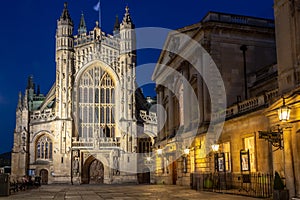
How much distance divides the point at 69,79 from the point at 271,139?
42.0m

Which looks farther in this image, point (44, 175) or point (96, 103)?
point (96, 103)

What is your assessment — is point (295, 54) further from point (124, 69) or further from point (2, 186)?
point (124, 69)

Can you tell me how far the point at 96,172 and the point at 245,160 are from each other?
39257 mm

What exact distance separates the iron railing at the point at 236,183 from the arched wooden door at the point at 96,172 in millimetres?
30674

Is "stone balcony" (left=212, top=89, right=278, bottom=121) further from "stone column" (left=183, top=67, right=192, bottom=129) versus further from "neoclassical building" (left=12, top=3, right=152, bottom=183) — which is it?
→ "neoclassical building" (left=12, top=3, right=152, bottom=183)

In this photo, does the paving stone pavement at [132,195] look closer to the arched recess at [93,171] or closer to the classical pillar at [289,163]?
the classical pillar at [289,163]

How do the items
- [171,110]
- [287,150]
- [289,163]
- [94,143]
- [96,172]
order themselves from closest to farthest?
[289,163] < [287,150] < [171,110] < [94,143] < [96,172]

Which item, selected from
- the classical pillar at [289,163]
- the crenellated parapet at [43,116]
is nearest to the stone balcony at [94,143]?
the crenellated parapet at [43,116]

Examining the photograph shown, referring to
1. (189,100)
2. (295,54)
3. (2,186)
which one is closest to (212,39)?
(189,100)

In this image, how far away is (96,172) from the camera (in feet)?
192

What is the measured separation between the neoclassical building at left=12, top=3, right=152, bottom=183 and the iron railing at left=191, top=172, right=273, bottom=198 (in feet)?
88.7

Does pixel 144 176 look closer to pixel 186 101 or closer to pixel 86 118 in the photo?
pixel 86 118

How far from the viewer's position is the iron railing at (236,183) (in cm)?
1920

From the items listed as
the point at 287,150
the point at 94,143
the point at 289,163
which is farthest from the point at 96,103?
the point at 289,163
